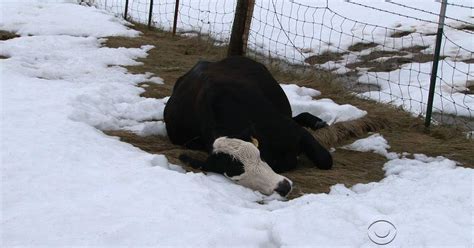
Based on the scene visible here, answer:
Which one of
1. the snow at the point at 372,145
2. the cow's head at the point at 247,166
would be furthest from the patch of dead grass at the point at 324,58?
the cow's head at the point at 247,166

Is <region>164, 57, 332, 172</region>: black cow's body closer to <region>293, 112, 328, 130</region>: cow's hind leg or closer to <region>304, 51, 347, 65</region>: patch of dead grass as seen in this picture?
<region>293, 112, 328, 130</region>: cow's hind leg

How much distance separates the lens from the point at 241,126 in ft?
15.8

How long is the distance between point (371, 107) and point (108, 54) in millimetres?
4355

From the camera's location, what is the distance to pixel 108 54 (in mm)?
9125

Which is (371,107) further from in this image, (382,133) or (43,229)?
(43,229)

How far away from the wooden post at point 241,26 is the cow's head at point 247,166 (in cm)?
483

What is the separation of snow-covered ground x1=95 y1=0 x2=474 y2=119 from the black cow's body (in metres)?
2.27

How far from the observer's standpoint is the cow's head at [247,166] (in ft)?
13.9

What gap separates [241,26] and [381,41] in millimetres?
4088

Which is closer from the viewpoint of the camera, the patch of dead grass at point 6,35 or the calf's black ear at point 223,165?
the calf's black ear at point 223,165

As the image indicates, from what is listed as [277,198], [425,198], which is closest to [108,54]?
[277,198]

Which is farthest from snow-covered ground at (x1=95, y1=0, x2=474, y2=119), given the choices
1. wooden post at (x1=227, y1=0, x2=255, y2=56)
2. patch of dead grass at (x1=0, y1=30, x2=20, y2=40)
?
patch of dead grass at (x1=0, y1=30, x2=20, y2=40)

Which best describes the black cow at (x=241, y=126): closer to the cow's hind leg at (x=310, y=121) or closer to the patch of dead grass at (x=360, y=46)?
the cow's hind leg at (x=310, y=121)

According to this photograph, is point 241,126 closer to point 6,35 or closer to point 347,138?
point 347,138
